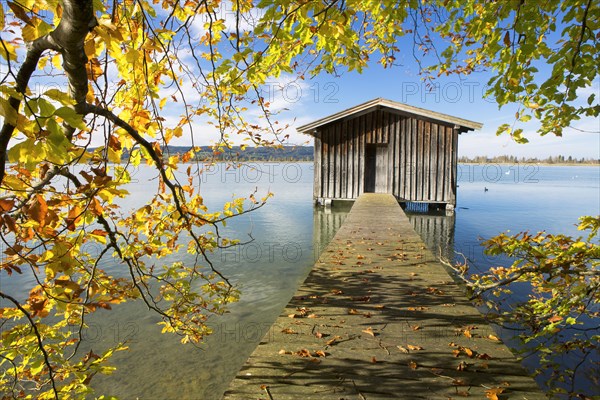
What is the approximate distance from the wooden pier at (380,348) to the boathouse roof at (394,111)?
13.0m

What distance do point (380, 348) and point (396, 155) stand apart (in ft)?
50.3

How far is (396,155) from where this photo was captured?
1706 centimetres

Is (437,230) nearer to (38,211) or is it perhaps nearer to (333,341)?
(333,341)

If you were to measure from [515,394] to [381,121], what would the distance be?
1599 cm

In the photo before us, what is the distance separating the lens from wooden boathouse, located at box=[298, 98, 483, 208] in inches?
655

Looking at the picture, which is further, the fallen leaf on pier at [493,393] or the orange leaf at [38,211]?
the fallen leaf on pier at [493,393]

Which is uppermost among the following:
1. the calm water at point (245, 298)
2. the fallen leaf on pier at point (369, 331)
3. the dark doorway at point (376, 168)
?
the dark doorway at point (376, 168)

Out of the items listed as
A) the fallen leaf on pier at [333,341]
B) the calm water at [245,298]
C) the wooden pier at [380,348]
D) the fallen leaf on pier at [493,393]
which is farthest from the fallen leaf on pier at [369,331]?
the calm water at [245,298]

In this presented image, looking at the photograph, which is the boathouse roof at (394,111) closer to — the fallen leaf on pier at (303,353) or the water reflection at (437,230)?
the water reflection at (437,230)

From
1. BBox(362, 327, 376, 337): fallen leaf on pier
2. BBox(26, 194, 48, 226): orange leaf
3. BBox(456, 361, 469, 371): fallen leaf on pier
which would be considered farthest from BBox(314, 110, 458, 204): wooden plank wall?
BBox(26, 194, 48, 226): orange leaf

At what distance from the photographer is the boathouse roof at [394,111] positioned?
51.9ft

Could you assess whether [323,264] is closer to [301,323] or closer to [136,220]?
[301,323]

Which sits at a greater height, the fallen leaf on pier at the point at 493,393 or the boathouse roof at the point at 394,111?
the boathouse roof at the point at 394,111

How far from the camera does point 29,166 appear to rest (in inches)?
53.2
